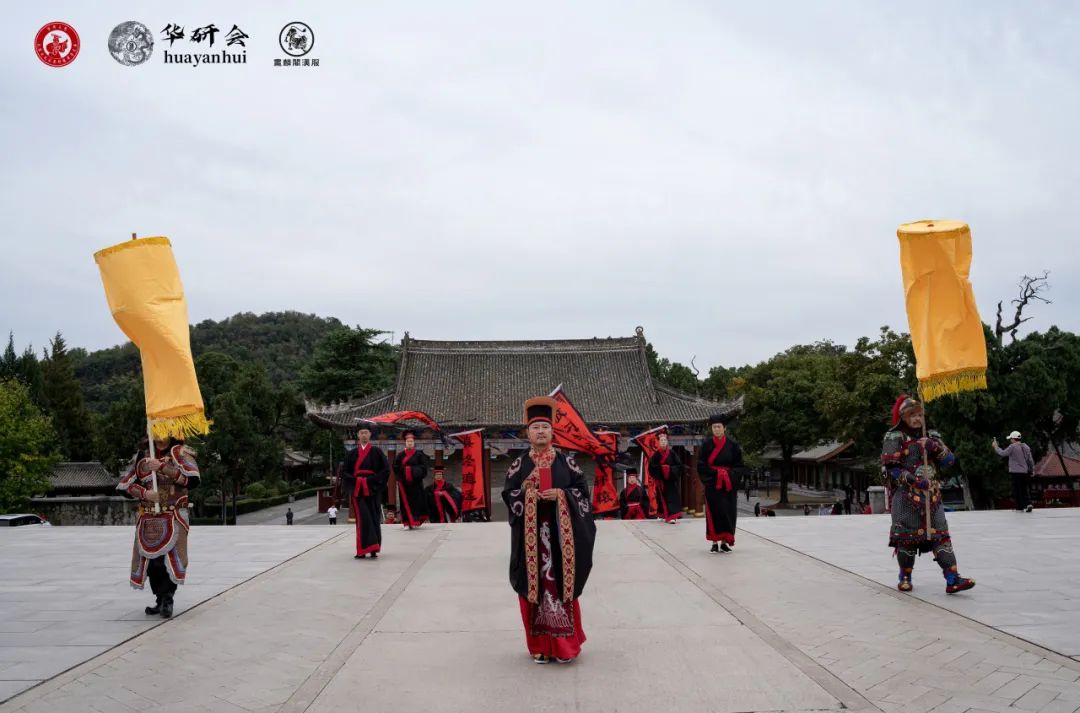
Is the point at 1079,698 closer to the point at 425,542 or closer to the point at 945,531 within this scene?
the point at 945,531

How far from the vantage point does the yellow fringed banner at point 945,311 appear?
24.1 ft

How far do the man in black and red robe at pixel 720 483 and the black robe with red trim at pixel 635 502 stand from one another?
261 inches

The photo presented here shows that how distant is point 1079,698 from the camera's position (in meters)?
4.43

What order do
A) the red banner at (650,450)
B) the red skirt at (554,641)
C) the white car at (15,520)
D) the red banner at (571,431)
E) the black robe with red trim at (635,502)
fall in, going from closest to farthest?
the red skirt at (554,641), the red banner at (650,450), the red banner at (571,431), the white car at (15,520), the black robe with red trim at (635,502)

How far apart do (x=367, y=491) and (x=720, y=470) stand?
4288mm

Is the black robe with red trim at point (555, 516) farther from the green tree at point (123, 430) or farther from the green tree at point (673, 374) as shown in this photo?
the green tree at point (673, 374)

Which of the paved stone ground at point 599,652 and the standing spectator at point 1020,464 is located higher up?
the standing spectator at point 1020,464

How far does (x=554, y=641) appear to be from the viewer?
17.6 feet

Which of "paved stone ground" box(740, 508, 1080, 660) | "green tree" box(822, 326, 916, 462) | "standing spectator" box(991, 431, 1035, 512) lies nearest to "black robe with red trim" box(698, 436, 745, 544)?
"paved stone ground" box(740, 508, 1080, 660)

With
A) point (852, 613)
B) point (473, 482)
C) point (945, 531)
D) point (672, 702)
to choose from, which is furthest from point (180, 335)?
point (473, 482)

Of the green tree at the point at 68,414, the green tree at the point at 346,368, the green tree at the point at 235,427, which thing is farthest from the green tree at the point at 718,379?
the green tree at the point at 68,414

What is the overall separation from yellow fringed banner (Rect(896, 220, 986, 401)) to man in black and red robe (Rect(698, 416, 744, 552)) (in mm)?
3462

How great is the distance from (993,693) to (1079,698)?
1.28 feet

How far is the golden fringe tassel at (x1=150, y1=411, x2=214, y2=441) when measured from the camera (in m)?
6.89
